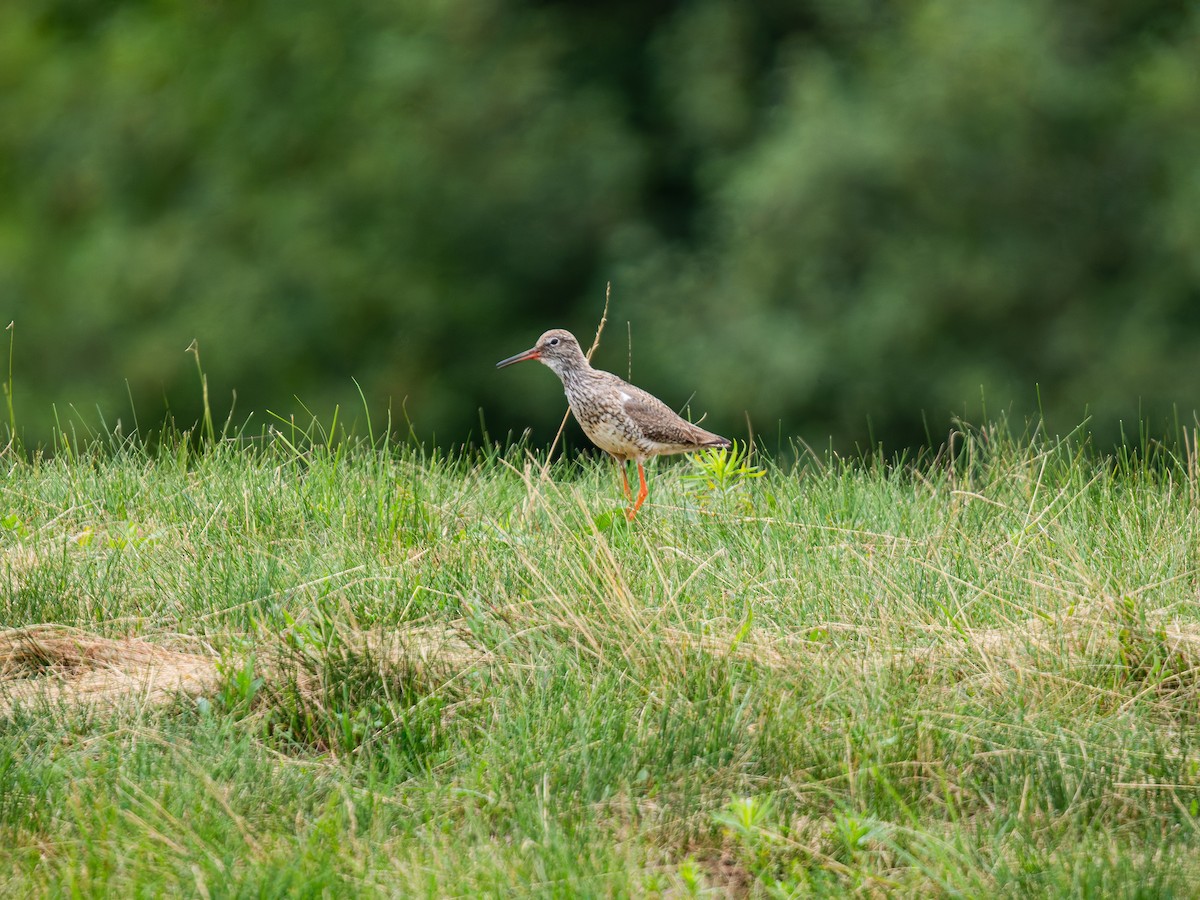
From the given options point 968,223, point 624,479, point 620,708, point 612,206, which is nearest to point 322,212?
point 612,206

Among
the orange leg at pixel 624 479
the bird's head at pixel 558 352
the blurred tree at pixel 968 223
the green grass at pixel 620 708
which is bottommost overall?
the green grass at pixel 620 708

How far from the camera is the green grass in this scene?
9.56 feet

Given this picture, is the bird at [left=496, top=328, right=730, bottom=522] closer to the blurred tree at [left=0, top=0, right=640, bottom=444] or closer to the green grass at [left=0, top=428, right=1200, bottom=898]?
the green grass at [left=0, top=428, right=1200, bottom=898]

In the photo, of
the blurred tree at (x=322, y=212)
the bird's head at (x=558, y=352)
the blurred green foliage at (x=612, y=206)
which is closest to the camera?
the bird's head at (x=558, y=352)

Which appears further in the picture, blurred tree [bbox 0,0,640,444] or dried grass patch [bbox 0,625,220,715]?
blurred tree [bbox 0,0,640,444]

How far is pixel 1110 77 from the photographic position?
47.8 ft

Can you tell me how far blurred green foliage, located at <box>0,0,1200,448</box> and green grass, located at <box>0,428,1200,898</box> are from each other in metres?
8.59

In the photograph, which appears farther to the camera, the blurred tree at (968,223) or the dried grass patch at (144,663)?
the blurred tree at (968,223)

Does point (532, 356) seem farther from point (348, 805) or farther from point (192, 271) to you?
point (192, 271)

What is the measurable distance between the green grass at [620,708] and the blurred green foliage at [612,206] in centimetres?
859

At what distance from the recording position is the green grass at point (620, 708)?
2914 millimetres

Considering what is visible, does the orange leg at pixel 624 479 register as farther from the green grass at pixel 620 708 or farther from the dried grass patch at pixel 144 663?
the dried grass patch at pixel 144 663

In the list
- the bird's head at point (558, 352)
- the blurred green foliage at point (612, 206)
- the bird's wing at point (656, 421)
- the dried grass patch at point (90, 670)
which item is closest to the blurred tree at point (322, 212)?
the blurred green foliage at point (612, 206)

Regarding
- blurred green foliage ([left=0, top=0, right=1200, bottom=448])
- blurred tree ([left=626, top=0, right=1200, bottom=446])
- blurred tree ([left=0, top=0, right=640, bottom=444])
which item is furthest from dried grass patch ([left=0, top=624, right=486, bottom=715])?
blurred tree ([left=0, top=0, right=640, bottom=444])
